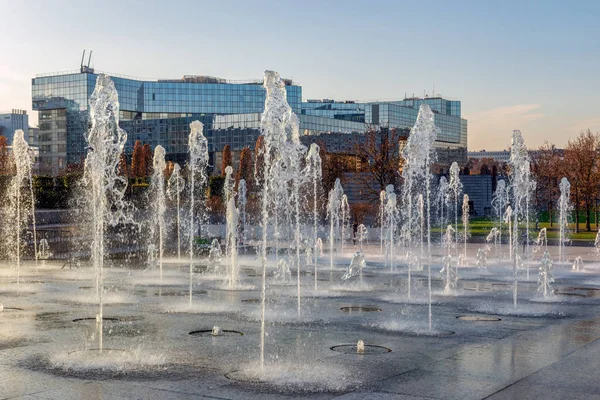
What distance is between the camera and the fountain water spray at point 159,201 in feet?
89.3

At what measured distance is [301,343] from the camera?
Answer: 34.1ft

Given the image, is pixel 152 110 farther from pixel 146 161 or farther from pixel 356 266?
pixel 356 266

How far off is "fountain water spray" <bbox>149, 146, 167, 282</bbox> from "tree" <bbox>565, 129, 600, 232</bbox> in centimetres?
2457

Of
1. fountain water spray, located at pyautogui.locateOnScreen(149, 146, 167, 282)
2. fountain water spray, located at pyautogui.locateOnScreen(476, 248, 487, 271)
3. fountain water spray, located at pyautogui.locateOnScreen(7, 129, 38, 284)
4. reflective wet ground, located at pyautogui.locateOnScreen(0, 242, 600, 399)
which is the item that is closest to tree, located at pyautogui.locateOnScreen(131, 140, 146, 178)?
fountain water spray, located at pyautogui.locateOnScreen(149, 146, 167, 282)

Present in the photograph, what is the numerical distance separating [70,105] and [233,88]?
23118 mm

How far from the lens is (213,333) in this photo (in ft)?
36.6

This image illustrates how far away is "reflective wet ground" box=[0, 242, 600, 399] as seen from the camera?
7914mm

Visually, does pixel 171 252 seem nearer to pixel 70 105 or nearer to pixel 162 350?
pixel 162 350

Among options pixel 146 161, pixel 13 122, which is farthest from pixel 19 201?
pixel 13 122

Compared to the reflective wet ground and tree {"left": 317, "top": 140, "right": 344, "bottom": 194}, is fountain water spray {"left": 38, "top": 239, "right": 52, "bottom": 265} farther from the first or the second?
tree {"left": 317, "top": 140, "right": 344, "bottom": 194}

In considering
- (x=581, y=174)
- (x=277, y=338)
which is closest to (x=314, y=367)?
(x=277, y=338)

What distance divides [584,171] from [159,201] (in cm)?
2956

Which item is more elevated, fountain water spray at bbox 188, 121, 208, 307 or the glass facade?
the glass facade

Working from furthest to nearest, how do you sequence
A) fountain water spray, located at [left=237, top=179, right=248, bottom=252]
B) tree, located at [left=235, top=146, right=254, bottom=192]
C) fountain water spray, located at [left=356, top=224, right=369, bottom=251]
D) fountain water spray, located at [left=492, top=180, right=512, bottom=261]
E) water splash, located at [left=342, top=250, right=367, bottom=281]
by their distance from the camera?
tree, located at [left=235, top=146, right=254, bottom=192] < fountain water spray, located at [left=492, top=180, right=512, bottom=261] < fountain water spray, located at [left=237, top=179, right=248, bottom=252] < fountain water spray, located at [left=356, top=224, right=369, bottom=251] < water splash, located at [left=342, top=250, right=367, bottom=281]
